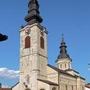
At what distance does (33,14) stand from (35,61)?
10112mm

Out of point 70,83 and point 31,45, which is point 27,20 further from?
point 70,83

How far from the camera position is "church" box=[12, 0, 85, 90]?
47719 mm

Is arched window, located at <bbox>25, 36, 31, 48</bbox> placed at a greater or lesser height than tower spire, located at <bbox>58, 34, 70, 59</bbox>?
lesser

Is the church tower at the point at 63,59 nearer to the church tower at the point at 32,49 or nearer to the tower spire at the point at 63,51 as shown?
the tower spire at the point at 63,51

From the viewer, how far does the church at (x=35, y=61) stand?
4772 cm

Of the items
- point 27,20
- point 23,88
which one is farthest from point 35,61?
point 27,20

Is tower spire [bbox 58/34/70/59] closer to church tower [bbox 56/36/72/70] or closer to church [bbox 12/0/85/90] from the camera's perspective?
church tower [bbox 56/36/72/70]

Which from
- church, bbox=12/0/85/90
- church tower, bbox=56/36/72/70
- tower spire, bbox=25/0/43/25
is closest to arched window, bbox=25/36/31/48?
church, bbox=12/0/85/90

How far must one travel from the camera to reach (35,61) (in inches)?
1898

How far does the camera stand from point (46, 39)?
2088 inches

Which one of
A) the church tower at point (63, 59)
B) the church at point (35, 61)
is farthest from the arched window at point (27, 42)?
the church tower at point (63, 59)

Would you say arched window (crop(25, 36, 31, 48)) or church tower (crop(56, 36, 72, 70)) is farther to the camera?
church tower (crop(56, 36, 72, 70))

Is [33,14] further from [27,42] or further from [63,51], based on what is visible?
[63,51]

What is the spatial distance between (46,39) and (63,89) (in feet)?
35.8
